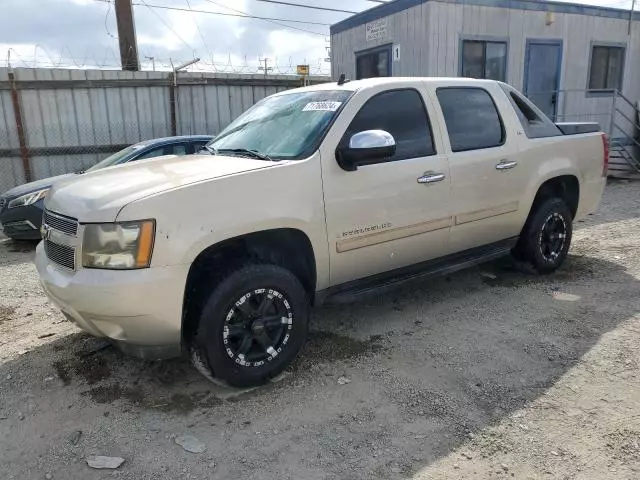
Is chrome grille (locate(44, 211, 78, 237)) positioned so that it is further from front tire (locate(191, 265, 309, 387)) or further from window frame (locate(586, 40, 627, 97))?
window frame (locate(586, 40, 627, 97))

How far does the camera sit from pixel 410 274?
4.24m

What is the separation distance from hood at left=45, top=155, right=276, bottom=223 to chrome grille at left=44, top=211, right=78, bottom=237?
0.04m

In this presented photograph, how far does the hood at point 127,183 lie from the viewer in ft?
9.67

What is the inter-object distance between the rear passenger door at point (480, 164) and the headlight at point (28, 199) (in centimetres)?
552

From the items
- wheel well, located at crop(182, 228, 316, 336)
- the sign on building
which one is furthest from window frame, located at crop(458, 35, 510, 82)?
wheel well, located at crop(182, 228, 316, 336)

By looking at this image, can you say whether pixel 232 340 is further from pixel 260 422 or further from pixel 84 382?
pixel 84 382

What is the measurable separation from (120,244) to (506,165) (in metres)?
3.29

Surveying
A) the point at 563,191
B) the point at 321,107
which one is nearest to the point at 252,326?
the point at 321,107

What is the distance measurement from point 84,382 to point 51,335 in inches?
38.2

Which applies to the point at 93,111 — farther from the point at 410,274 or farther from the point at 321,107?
the point at 410,274

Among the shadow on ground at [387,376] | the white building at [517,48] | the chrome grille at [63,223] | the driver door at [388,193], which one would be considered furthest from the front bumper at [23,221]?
the white building at [517,48]

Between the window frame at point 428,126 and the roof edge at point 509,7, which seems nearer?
the window frame at point 428,126

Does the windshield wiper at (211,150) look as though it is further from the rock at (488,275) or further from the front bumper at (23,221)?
Answer: the front bumper at (23,221)

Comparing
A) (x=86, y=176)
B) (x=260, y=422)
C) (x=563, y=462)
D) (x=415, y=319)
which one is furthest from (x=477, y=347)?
(x=86, y=176)
